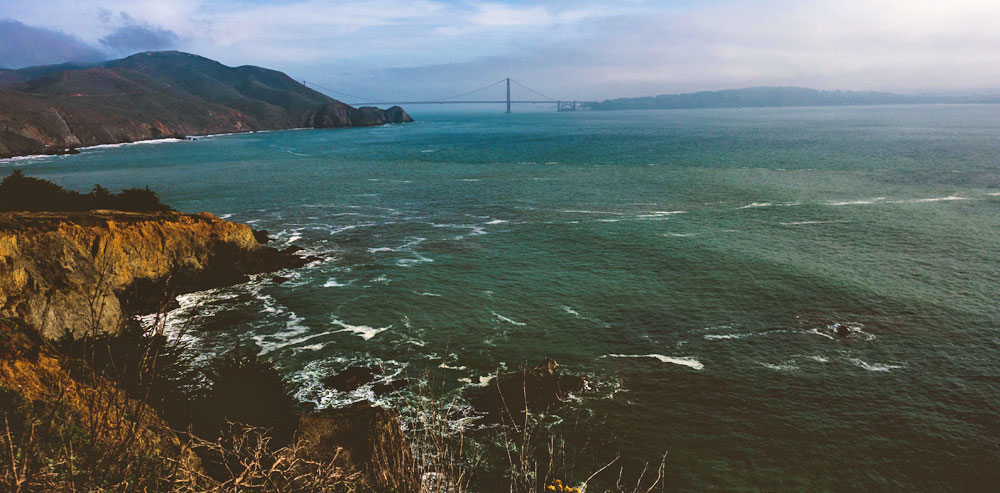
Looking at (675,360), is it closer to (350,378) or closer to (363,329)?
(350,378)

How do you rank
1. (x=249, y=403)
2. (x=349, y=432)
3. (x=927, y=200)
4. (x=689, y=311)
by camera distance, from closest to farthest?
(x=349, y=432) → (x=249, y=403) → (x=689, y=311) → (x=927, y=200)

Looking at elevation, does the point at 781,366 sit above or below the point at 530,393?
below

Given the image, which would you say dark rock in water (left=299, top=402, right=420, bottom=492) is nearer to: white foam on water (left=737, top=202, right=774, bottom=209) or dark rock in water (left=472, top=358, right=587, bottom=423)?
dark rock in water (left=472, top=358, right=587, bottom=423)

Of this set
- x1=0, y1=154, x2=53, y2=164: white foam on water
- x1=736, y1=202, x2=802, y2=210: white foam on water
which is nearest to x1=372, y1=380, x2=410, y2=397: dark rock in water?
x1=736, y1=202, x2=802, y2=210: white foam on water

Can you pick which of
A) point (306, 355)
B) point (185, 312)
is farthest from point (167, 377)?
point (185, 312)

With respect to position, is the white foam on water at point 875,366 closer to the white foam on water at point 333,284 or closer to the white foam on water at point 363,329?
the white foam on water at point 363,329

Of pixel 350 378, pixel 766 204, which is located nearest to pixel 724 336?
pixel 350 378

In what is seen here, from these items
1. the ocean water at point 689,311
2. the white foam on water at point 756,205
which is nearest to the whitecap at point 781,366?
the ocean water at point 689,311
